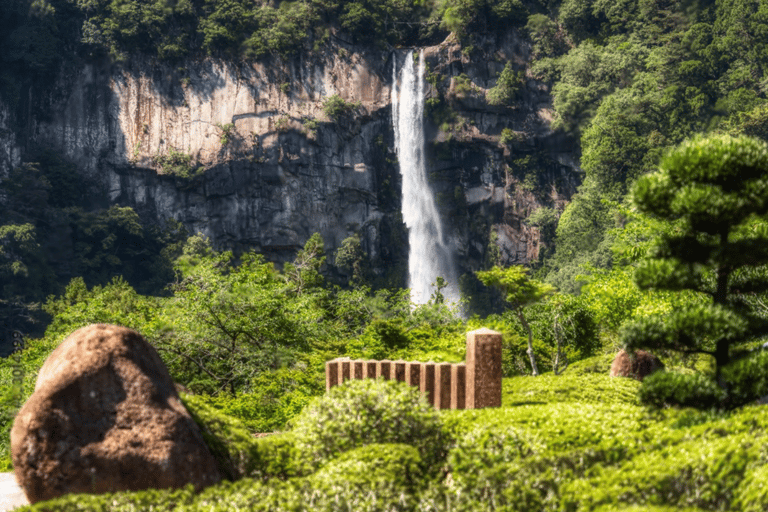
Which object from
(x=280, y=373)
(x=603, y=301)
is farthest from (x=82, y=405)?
(x=603, y=301)

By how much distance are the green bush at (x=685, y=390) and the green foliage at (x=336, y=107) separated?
1807 inches

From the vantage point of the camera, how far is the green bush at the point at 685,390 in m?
6.65

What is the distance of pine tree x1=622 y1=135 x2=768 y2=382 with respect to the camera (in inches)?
265

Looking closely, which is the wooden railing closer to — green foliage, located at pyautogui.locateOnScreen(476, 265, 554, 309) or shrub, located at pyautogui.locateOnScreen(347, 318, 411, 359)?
shrub, located at pyautogui.locateOnScreen(347, 318, 411, 359)

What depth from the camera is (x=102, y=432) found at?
6.07 metres

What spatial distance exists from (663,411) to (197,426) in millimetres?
4058

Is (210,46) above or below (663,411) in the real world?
above

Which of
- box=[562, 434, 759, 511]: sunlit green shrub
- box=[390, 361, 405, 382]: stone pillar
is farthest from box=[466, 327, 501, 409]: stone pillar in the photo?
box=[562, 434, 759, 511]: sunlit green shrub

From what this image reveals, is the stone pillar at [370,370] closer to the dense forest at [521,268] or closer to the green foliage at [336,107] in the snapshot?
the dense forest at [521,268]

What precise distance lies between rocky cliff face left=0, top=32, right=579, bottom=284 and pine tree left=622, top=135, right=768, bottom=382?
44746mm

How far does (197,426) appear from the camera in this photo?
21.5 feet

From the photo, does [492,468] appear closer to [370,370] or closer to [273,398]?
[370,370]

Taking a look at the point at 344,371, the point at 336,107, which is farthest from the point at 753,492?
the point at 336,107

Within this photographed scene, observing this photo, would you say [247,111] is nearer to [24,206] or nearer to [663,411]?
[24,206]
